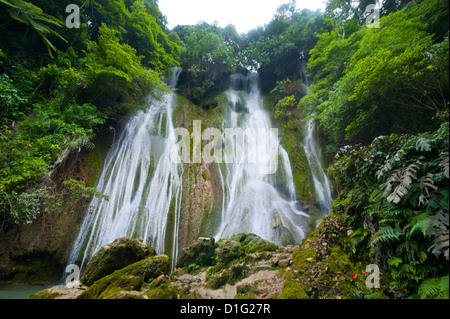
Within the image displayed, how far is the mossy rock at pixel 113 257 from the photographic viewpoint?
4.12 m

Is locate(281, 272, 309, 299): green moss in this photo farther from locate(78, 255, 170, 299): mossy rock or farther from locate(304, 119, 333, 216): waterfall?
locate(304, 119, 333, 216): waterfall

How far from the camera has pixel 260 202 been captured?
8.85 m

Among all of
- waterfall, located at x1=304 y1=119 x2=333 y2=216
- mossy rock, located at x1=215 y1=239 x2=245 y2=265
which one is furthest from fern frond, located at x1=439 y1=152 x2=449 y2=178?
waterfall, located at x1=304 y1=119 x2=333 y2=216

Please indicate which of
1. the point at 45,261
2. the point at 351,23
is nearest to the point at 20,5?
the point at 45,261

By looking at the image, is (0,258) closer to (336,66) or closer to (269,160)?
(269,160)

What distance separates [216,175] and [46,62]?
9348 millimetres

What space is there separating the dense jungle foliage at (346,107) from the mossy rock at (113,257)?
222 centimetres

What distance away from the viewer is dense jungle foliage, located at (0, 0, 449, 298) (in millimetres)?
2432

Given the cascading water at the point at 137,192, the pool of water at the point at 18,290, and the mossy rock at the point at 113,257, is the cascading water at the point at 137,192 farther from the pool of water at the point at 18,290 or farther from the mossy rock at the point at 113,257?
the mossy rock at the point at 113,257

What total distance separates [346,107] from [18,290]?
11.4 metres

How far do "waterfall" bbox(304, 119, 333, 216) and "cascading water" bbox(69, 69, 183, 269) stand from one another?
23.9 feet

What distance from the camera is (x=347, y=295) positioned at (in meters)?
2.24

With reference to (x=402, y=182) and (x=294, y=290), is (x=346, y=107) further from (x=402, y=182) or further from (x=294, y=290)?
(x=294, y=290)

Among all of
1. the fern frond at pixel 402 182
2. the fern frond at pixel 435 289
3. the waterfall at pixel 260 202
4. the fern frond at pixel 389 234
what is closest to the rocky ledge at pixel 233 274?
the fern frond at pixel 435 289
